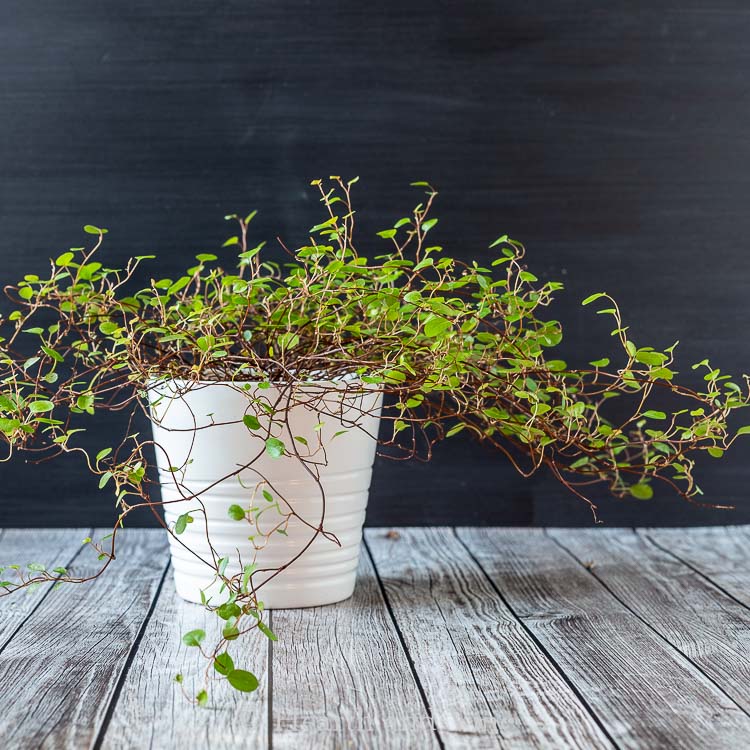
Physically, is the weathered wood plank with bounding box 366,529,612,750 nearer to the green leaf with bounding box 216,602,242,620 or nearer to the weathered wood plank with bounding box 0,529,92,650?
the green leaf with bounding box 216,602,242,620

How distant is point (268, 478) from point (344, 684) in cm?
26

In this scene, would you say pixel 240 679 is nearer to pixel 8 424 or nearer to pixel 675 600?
pixel 8 424

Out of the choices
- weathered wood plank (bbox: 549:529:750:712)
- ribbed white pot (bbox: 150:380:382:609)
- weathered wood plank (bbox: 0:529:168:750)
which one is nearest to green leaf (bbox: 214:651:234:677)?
weathered wood plank (bbox: 0:529:168:750)

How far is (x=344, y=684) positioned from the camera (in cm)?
77

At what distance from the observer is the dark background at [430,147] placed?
1.32 m

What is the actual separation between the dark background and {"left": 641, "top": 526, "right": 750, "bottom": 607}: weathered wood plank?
4 centimetres

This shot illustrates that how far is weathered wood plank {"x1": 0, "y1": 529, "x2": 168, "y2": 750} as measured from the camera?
0.69 m

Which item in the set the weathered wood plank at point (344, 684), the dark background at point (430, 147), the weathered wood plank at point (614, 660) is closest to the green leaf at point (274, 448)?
the weathered wood plank at point (344, 684)

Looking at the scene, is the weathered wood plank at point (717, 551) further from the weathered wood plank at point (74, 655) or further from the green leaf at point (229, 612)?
the weathered wood plank at point (74, 655)

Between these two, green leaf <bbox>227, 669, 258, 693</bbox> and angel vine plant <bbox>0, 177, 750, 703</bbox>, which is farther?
angel vine plant <bbox>0, 177, 750, 703</bbox>

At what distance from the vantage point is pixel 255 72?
4.34ft

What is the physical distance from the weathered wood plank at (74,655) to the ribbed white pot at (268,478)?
10cm

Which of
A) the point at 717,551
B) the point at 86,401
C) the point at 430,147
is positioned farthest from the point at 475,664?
the point at 430,147

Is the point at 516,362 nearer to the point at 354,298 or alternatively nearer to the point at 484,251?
the point at 354,298
